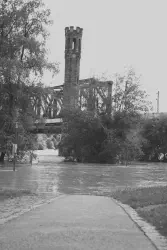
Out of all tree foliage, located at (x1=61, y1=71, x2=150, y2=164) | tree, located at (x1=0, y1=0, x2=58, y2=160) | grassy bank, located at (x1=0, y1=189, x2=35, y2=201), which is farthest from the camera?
tree foliage, located at (x1=61, y1=71, x2=150, y2=164)

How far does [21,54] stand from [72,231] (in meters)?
34.9

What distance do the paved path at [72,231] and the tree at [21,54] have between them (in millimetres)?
28892

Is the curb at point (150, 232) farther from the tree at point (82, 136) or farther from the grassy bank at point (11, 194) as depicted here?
the tree at point (82, 136)

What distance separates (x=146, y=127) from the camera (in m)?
71.0

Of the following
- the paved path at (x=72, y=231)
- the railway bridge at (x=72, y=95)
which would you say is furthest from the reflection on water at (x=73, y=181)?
the railway bridge at (x=72, y=95)

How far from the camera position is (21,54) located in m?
41.7

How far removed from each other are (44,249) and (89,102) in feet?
180

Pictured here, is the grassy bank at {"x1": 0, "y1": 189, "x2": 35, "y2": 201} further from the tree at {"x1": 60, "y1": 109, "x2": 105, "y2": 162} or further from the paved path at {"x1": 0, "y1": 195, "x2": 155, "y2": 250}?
the tree at {"x1": 60, "y1": 109, "x2": 105, "y2": 162}

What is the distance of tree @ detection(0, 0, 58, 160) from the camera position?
39.8m

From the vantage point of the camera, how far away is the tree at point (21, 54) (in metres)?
39.8

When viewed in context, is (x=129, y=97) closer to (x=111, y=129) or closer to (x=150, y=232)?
(x=111, y=129)

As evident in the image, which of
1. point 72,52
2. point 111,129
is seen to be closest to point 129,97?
point 111,129

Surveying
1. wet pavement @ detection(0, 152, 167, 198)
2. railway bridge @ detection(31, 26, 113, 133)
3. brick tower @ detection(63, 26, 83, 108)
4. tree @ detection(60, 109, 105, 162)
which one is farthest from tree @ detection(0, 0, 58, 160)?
brick tower @ detection(63, 26, 83, 108)

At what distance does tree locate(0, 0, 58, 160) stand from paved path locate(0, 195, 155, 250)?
28892 millimetres
